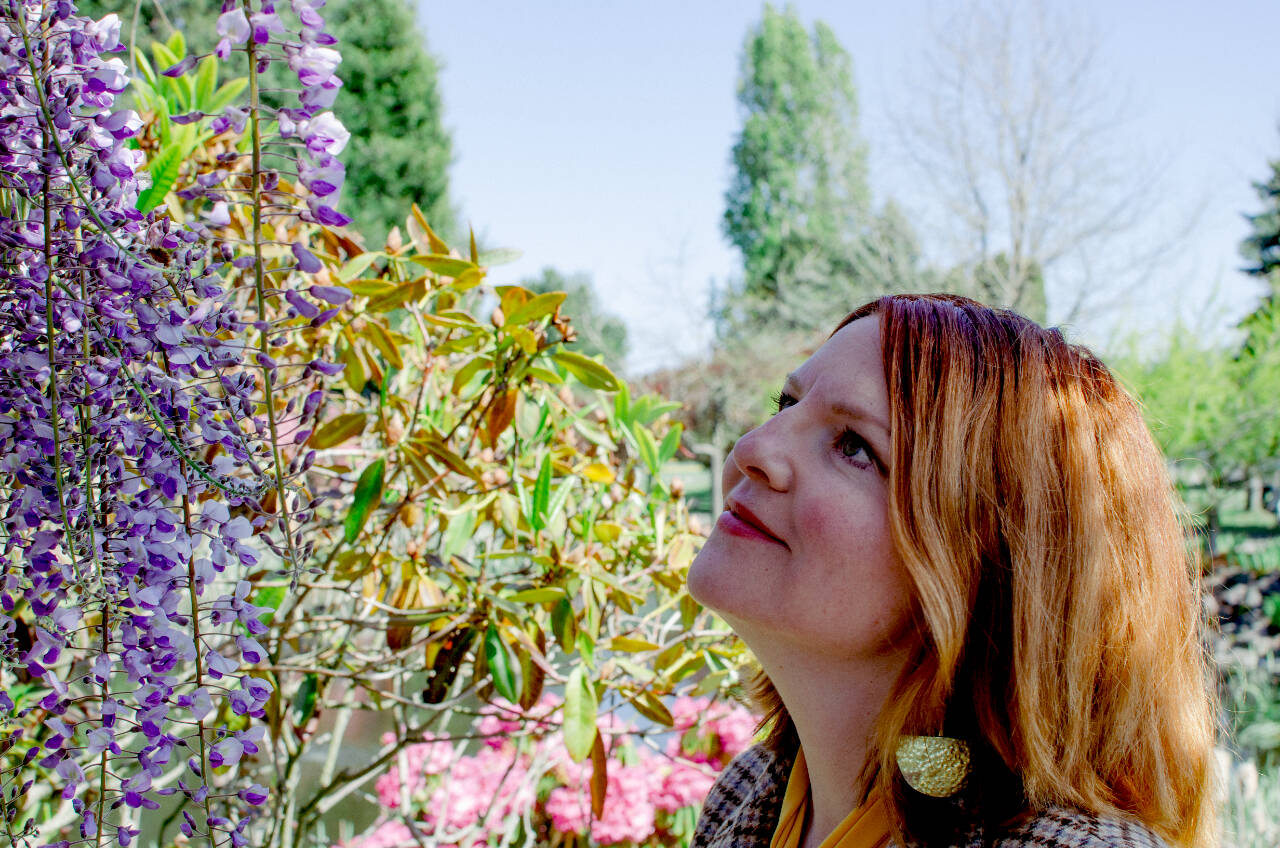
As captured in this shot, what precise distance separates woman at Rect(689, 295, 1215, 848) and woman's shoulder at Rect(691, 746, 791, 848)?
0.21 m

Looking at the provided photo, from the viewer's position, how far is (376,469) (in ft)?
3.77

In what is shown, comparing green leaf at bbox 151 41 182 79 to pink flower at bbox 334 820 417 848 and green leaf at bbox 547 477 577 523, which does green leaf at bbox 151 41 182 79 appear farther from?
pink flower at bbox 334 820 417 848

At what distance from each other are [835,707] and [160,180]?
0.88 metres

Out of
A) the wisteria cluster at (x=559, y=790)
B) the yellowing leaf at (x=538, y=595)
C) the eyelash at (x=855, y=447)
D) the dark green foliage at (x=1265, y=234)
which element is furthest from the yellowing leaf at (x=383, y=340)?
the dark green foliage at (x=1265, y=234)

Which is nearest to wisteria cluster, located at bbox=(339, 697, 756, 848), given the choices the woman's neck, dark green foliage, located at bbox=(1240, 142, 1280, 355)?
the woman's neck

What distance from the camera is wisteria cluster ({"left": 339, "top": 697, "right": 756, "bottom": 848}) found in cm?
235

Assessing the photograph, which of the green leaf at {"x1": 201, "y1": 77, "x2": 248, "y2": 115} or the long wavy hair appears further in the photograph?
the green leaf at {"x1": 201, "y1": 77, "x2": 248, "y2": 115}

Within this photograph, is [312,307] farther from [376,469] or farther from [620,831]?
[620,831]

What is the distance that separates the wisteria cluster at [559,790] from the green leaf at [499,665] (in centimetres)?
100

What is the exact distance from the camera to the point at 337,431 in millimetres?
1188

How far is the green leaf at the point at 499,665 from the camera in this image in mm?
1236

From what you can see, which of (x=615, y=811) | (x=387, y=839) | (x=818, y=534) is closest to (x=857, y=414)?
(x=818, y=534)

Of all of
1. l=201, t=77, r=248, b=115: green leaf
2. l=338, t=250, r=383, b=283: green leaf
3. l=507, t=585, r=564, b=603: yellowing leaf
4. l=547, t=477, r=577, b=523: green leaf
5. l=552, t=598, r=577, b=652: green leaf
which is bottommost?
l=552, t=598, r=577, b=652: green leaf

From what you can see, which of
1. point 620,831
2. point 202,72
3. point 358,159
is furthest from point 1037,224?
point 202,72
